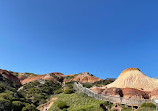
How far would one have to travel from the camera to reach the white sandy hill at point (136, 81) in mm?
45419

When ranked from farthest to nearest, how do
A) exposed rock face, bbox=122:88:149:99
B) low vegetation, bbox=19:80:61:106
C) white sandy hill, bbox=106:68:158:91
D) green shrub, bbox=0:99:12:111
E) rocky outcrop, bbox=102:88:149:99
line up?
1. white sandy hill, bbox=106:68:158:91
2. low vegetation, bbox=19:80:61:106
3. exposed rock face, bbox=122:88:149:99
4. rocky outcrop, bbox=102:88:149:99
5. green shrub, bbox=0:99:12:111

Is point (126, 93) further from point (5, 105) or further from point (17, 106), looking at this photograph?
point (5, 105)

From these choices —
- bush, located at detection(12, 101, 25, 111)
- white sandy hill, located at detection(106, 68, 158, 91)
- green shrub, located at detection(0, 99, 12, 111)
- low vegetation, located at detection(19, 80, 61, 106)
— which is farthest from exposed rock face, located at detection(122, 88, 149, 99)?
green shrub, located at detection(0, 99, 12, 111)

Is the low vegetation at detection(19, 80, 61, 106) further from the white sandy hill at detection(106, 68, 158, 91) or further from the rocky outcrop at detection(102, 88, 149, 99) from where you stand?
the white sandy hill at detection(106, 68, 158, 91)

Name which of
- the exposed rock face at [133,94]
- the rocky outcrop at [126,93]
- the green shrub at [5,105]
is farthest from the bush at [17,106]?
the exposed rock face at [133,94]

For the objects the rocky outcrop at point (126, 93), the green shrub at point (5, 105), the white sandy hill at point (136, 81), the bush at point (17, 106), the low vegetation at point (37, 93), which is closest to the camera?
the green shrub at point (5, 105)

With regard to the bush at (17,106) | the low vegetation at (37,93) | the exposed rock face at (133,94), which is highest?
the exposed rock face at (133,94)

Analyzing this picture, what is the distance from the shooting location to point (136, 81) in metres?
48.5

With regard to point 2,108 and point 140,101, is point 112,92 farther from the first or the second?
point 2,108

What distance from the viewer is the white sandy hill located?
45419 millimetres

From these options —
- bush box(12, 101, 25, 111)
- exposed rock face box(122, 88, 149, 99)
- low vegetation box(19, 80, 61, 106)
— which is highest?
exposed rock face box(122, 88, 149, 99)

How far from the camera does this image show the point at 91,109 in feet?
64.6

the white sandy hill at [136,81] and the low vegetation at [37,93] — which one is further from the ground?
the white sandy hill at [136,81]

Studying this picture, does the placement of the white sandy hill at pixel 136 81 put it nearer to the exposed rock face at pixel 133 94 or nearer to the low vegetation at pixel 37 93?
the exposed rock face at pixel 133 94
